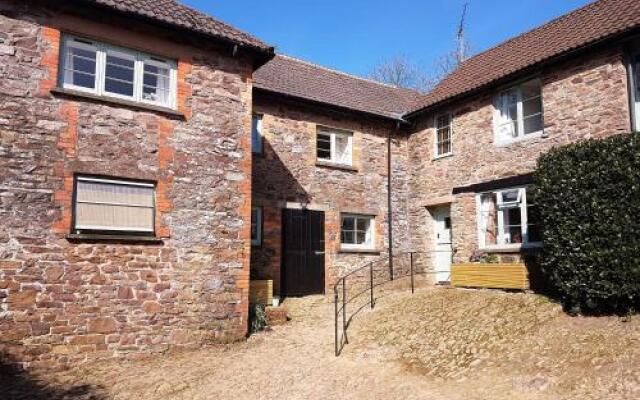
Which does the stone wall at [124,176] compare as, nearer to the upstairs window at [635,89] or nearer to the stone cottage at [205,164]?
the stone cottage at [205,164]

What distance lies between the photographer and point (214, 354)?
10.0 m

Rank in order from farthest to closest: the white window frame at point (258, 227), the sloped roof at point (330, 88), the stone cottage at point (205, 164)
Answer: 1. the sloped roof at point (330, 88)
2. the white window frame at point (258, 227)
3. the stone cottage at point (205, 164)

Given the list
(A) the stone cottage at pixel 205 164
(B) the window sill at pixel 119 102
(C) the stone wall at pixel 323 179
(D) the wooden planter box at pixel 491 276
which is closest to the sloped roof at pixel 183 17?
(A) the stone cottage at pixel 205 164

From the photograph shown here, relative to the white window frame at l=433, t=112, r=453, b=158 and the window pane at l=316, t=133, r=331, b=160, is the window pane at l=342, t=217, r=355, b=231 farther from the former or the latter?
the white window frame at l=433, t=112, r=453, b=158

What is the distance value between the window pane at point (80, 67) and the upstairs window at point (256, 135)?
501 centimetres

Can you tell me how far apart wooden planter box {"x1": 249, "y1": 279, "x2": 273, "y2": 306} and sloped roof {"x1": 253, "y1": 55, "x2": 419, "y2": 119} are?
17.7ft

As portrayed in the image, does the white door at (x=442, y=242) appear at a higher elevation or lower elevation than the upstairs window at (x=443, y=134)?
lower

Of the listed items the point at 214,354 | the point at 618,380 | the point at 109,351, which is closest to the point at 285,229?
the point at 214,354

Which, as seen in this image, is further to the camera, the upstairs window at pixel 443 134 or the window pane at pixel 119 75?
the upstairs window at pixel 443 134

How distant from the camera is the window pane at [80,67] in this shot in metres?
9.87

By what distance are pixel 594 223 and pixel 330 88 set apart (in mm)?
10260

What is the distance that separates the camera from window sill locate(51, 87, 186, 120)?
377 inches

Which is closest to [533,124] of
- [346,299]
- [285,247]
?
[346,299]

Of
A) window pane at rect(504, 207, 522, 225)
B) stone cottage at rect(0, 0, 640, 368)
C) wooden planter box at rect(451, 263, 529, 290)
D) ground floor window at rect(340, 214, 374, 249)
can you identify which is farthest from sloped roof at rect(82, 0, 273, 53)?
window pane at rect(504, 207, 522, 225)
